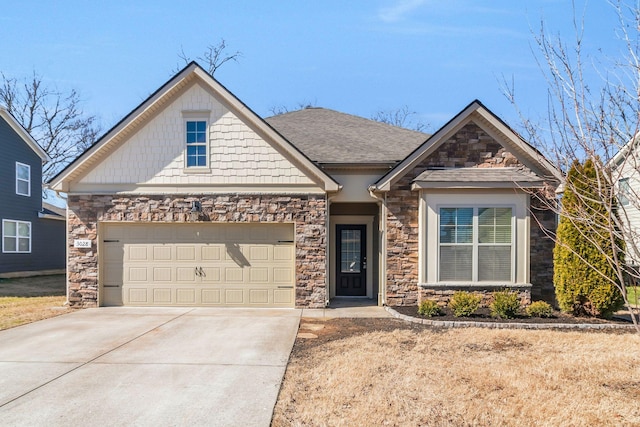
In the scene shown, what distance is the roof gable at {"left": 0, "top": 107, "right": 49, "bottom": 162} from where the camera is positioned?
741 inches

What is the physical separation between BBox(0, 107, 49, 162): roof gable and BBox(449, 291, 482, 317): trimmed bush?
1989 centimetres

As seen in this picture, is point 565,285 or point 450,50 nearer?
point 450,50

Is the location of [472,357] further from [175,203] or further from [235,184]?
[175,203]

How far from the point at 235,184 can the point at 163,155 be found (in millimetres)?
2023

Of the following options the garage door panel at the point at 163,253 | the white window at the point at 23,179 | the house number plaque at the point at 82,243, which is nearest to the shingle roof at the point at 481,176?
the garage door panel at the point at 163,253

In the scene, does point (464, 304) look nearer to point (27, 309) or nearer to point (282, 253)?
point (282, 253)

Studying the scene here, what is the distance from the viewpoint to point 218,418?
4418 mm

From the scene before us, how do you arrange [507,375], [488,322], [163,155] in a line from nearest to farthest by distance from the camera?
[507,375]
[488,322]
[163,155]

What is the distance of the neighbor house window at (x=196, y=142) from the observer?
11008 millimetres

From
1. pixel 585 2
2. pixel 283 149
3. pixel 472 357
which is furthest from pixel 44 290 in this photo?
pixel 585 2

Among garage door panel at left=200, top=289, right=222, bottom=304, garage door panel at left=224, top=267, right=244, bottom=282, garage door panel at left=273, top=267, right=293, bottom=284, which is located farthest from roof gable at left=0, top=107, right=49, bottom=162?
garage door panel at left=273, top=267, right=293, bottom=284

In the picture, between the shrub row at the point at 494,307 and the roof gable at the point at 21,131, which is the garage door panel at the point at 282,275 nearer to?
the shrub row at the point at 494,307

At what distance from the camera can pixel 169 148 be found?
11.0 metres

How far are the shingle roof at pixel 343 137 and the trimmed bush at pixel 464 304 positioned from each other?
12.9 ft
